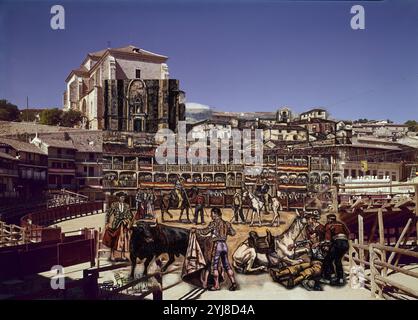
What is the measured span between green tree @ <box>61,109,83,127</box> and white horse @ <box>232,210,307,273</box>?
1574 cm

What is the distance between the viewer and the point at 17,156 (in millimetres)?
14203

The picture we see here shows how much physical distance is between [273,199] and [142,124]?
422cm

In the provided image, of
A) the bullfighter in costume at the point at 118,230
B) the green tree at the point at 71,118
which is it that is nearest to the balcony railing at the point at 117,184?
Answer: the bullfighter in costume at the point at 118,230

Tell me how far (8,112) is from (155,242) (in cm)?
978

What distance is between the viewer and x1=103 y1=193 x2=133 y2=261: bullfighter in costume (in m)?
10.8

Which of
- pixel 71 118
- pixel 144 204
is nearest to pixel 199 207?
pixel 144 204

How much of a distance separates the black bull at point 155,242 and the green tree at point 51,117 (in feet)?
52.7

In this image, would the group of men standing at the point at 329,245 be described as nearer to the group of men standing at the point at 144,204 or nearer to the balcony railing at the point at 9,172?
the group of men standing at the point at 144,204

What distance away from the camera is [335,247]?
10.9 m

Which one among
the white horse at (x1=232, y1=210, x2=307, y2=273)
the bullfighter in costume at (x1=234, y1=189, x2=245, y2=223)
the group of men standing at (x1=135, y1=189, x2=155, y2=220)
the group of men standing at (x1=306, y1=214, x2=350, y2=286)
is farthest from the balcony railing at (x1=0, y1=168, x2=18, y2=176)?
the group of men standing at (x1=306, y1=214, x2=350, y2=286)

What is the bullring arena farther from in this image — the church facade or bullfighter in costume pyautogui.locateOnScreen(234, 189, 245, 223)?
the church facade

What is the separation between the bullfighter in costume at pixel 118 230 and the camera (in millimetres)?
10773

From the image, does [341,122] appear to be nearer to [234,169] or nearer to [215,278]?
[234,169]
